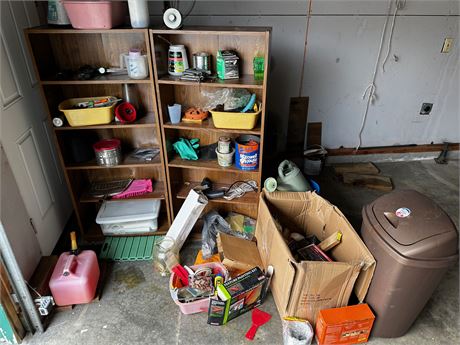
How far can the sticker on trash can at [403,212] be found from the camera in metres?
1.49

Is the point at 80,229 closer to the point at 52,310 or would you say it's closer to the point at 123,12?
the point at 52,310

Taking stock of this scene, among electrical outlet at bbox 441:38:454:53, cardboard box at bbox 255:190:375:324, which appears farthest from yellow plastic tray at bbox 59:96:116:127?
electrical outlet at bbox 441:38:454:53

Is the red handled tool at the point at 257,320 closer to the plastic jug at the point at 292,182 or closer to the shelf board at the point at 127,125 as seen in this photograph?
the plastic jug at the point at 292,182

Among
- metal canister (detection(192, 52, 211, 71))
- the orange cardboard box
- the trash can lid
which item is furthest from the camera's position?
metal canister (detection(192, 52, 211, 71))

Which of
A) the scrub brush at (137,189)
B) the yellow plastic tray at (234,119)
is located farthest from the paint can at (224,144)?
the scrub brush at (137,189)

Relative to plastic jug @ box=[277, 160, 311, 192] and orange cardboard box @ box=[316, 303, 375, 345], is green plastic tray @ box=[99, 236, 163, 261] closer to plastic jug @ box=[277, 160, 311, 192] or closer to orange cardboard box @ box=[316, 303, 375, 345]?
plastic jug @ box=[277, 160, 311, 192]

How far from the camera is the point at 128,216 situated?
225cm

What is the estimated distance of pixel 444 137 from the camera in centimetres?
337

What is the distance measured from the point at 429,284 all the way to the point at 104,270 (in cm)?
179

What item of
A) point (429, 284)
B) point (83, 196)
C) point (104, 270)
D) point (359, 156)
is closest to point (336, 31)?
point (359, 156)

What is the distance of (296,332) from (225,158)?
1059mm

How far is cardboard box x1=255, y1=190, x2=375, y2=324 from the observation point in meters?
1.54

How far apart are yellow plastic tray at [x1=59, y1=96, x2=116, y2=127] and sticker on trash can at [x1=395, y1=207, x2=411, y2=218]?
1.66 metres

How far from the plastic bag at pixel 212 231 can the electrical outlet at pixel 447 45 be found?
242 centimetres
